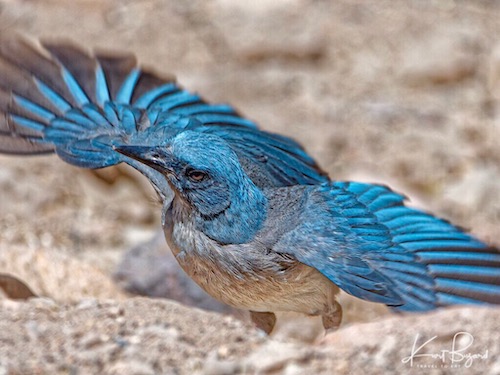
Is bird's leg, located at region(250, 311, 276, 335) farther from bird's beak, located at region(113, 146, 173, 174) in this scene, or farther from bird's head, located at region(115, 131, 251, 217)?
bird's beak, located at region(113, 146, 173, 174)

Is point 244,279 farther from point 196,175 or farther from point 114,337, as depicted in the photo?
point 114,337

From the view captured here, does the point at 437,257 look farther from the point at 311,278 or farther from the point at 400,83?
the point at 400,83

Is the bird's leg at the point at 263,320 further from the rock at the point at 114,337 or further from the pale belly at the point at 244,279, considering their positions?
the rock at the point at 114,337

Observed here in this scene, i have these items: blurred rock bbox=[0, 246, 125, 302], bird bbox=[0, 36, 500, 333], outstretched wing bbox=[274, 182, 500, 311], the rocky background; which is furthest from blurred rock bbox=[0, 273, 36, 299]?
outstretched wing bbox=[274, 182, 500, 311]

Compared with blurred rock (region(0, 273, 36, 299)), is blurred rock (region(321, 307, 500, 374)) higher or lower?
higher

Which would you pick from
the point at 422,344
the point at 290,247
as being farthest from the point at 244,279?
the point at 422,344

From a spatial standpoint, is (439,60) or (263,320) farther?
(439,60)

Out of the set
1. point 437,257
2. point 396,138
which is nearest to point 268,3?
point 396,138

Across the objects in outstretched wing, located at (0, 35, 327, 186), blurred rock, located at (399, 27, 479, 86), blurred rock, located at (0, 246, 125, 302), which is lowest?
blurred rock, located at (0, 246, 125, 302)
